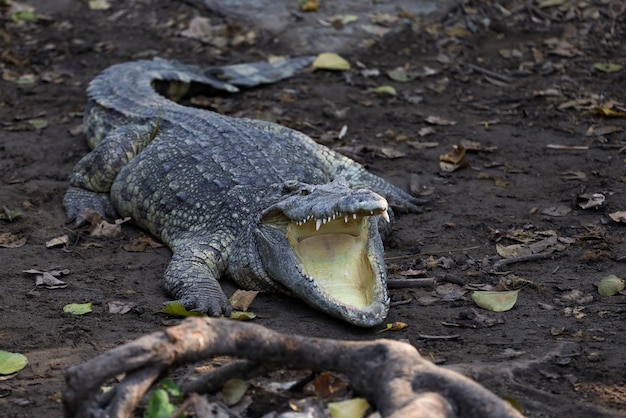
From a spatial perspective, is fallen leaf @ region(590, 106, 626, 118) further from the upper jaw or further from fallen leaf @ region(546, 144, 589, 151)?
the upper jaw

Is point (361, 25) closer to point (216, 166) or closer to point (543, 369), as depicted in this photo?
point (216, 166)

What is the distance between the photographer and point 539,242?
208 inches

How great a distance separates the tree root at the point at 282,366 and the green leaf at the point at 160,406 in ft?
0.22

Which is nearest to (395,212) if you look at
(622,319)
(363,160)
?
(363,160)

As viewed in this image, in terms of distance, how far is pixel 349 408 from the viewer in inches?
121

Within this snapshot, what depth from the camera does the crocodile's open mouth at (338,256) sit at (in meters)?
4.55

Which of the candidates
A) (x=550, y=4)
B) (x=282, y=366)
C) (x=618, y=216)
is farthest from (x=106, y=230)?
(x=550, y=4)

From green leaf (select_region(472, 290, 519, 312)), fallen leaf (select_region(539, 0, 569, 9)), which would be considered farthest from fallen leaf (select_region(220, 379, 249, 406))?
fallen leaf (select_region(539, 0, 569, 9))

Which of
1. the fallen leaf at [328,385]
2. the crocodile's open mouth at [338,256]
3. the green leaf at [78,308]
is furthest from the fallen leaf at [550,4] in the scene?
the fallen leaf at [328,385]

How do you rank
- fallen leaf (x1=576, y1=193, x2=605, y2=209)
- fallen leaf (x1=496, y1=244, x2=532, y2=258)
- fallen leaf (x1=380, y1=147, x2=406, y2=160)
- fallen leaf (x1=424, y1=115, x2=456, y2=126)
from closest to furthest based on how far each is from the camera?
fallen leaf (x1=496, y1=244, x2=532, y2=258)
fallen leaf (x1=576, y1=193, x2=605, y2=209)
fallen leaf (x1=380, y1=147, x2=406, y2=160)
fallen leaf (x1=424, y1=115, x2=456, y2=126)

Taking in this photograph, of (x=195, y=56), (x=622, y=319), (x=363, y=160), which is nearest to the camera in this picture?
(x=622, y=319)

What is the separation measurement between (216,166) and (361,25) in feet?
12.8

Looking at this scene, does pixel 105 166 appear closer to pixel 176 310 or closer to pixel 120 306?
pixel 120 306

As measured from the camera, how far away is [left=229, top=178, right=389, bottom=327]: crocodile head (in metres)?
4.33
